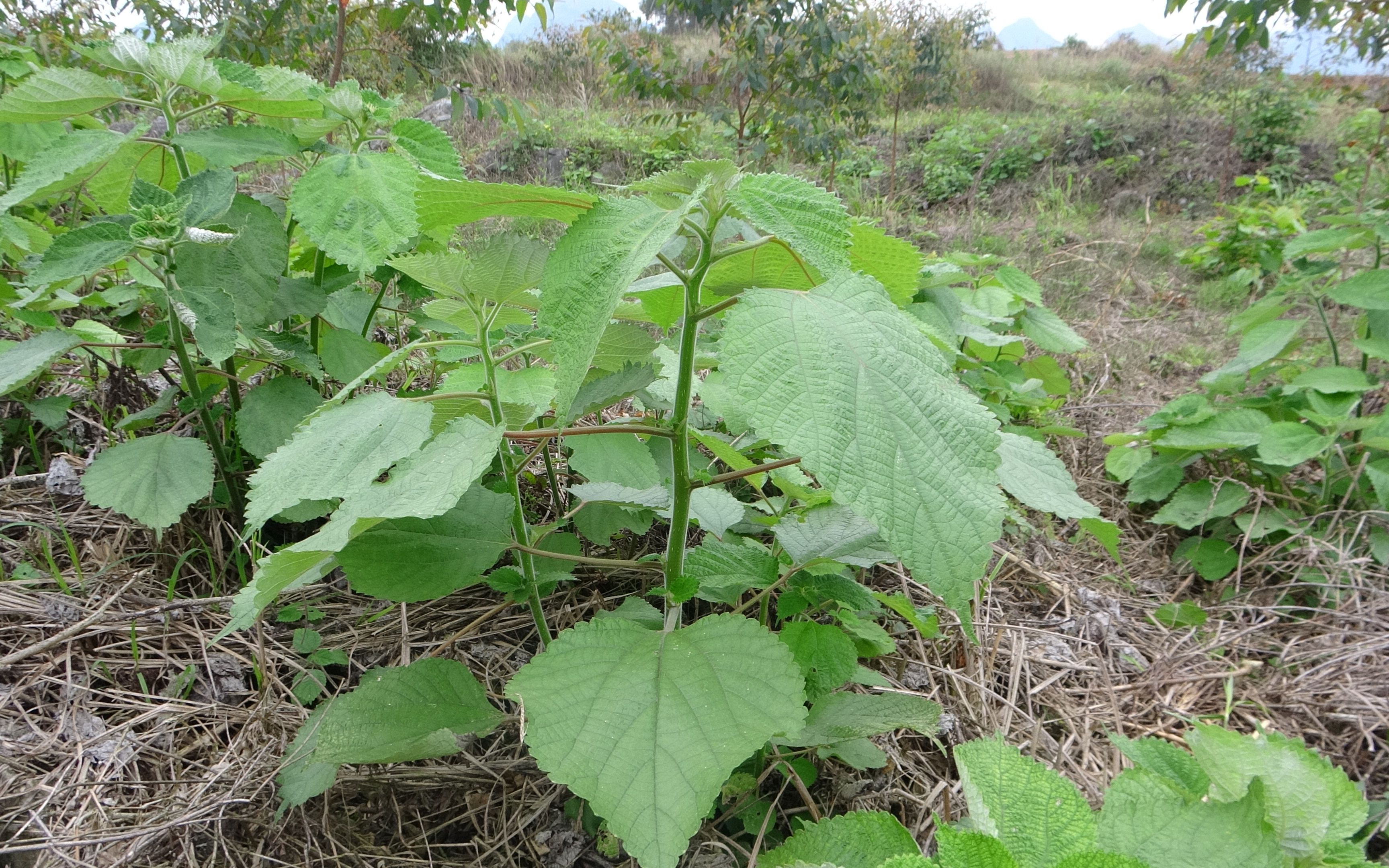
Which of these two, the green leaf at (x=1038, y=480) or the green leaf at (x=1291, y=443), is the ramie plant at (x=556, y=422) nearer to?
the green leaf at (x=1038, y=480)

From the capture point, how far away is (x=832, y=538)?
1141 millimetres

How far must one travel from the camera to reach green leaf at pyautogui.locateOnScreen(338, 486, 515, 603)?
1.00 meters

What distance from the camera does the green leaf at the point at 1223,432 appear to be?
230cm

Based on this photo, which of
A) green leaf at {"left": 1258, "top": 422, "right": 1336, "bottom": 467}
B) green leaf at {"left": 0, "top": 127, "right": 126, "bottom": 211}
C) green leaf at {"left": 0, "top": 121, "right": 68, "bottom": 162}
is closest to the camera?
green leaf at {"left": 0, "top": 127, "right": 126, "bottom": 211}

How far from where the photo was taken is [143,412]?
A: 4.60 feet

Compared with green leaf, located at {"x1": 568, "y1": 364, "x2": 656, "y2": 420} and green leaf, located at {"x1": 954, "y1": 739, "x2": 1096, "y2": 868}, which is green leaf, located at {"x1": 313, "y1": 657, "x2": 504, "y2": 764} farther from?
green leaf, located at {"x1": 954, "y1": 739, "x2": 1096, "y2": 868}

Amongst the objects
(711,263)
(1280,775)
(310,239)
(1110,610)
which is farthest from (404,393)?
(1110,610)

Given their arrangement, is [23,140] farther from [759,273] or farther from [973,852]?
[973,852]

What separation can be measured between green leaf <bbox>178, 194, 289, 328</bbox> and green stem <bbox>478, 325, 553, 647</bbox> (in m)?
0.54

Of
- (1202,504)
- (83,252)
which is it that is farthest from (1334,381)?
(83,252)

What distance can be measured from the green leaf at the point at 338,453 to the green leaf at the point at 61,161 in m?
0.70

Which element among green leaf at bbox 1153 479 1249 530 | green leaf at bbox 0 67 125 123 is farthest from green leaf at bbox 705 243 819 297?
green leaf at bbox 1153 479 1249 530

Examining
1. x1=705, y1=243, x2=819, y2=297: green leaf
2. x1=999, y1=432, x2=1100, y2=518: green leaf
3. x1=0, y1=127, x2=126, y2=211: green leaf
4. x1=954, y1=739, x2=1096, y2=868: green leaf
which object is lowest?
x1=954, y1=739, x2=1096, y2=868: green leaf

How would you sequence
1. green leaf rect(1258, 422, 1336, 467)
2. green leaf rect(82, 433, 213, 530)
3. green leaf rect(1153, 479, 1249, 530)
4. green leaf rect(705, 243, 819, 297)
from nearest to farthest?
green leaf rect(705, 243, 819, 297) → green leaf rect(82, 433, 213, 530) → green leaf rect(1258, 422, 1336, 467) → green leaf rect(1153, 479, 1249, 530)
